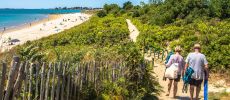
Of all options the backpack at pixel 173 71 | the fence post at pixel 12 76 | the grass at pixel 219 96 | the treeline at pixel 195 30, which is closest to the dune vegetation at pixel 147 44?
the treeline at pixel 195 30

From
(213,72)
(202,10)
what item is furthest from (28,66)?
(202,10)

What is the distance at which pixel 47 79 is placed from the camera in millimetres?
7973

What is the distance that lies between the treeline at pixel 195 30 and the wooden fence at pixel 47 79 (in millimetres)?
9501

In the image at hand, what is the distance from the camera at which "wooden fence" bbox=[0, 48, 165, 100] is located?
22.1ft

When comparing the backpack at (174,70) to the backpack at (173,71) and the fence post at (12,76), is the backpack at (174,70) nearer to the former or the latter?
the backpack at (173,71)

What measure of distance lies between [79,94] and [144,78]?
3380 mm

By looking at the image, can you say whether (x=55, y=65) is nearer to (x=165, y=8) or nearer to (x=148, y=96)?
(x=148, y=96)

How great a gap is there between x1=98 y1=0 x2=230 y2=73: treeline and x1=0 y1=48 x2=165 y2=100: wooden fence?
31.2 feet

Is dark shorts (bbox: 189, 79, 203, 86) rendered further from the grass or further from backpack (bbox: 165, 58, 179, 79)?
the grass

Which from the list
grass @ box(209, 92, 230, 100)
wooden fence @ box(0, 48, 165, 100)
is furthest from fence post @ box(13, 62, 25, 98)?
grass @ box(209, 92, 230, 100)

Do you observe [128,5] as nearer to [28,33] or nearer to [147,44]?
[28,33]

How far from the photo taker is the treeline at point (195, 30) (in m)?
20.6

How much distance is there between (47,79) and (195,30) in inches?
819

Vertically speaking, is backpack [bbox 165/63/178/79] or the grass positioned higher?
backpack [bbox 165/63/178/79]
